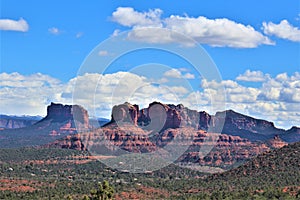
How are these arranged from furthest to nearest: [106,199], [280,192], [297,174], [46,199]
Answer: [297,174] < [46,199] < [280,192] < [106,199]

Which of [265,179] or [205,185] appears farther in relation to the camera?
[205,185]

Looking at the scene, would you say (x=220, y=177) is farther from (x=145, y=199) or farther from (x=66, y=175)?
(x=66, y=175)

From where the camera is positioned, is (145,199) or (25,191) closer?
(145,199)

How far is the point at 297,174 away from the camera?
424 feet

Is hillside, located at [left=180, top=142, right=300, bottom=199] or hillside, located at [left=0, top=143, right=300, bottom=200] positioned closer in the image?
hillside, located at [left=180, top=142, right=300, bottom=199]

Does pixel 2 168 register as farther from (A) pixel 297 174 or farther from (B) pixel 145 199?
(A) pixel 297 174

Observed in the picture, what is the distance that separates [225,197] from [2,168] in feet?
279

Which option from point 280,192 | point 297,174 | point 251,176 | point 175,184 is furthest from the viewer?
point 175,184

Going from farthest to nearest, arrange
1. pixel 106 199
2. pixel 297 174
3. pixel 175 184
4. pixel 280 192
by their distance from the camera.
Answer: pixel 175 184, pixel 297 174, pixel 280 192, pixel 106 199

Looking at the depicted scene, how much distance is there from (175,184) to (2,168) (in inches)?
2031

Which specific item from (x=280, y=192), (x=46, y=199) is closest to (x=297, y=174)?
(x=280, y=192)

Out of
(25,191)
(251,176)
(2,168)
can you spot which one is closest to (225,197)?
(251,176)

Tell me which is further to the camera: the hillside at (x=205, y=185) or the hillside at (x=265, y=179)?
the hillside at (x=205, y=185)

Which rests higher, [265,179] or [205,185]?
[265,179]
